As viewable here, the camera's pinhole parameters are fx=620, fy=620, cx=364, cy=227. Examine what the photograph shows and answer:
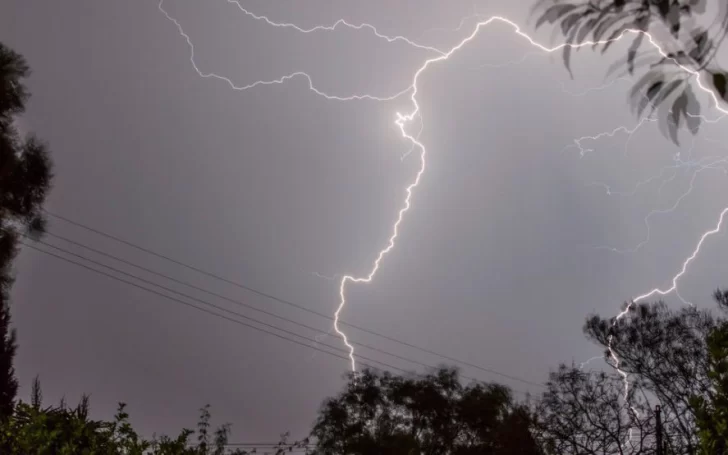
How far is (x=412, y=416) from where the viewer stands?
28859 mm

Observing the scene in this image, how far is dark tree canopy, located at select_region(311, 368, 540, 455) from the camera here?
26.4 metres

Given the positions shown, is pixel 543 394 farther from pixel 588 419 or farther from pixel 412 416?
pixel 412 416

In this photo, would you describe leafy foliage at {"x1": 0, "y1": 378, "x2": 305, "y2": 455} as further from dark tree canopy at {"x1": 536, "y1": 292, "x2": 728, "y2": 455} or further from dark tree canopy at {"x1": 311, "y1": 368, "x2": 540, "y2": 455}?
dark tree canopy at {"x1": 311, "y1": 368, "x2": 540, "y2": 455}

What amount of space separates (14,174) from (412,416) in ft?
70.1

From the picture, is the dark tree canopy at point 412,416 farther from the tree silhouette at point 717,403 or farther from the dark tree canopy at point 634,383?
the tree silhouette at point 717,403

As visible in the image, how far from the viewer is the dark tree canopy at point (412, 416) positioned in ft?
86.5

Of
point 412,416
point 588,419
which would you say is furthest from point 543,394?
point 412,416

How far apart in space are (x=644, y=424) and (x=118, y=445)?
1433 cm

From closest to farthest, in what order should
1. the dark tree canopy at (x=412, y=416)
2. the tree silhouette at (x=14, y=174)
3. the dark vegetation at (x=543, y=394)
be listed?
1. the dark vegetation at (x=543, y=394)
2. the tree silhouette at (x=14, y=174)
3. the dark tree canopy at (x=412, y=416)

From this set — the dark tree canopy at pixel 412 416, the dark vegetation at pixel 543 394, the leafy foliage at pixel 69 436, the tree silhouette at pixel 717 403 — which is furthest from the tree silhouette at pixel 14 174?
the dark tree canopy at pixel 412 416

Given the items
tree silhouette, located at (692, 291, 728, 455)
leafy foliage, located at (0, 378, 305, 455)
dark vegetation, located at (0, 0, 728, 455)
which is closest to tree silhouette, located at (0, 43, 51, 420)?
dark vegetation, located at (0, 0, 728, 455)

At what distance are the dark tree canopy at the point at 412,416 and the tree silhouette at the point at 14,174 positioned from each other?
17.6 metres

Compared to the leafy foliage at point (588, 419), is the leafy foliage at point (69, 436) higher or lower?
lower

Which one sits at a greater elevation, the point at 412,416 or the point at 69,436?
the point at 412,416
